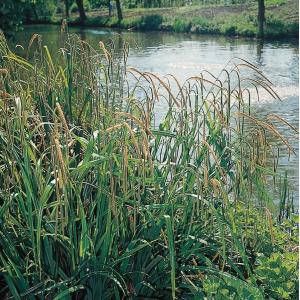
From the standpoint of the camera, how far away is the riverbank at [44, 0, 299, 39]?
2687cm

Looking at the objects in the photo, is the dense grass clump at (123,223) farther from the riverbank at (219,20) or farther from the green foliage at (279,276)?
the riverbank at (219,20)

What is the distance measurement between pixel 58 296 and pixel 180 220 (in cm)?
70

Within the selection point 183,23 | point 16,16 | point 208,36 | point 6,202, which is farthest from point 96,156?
point 183,23

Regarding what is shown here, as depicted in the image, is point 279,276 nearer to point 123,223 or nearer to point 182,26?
point 123,223

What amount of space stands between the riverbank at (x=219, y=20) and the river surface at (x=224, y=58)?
1.05m

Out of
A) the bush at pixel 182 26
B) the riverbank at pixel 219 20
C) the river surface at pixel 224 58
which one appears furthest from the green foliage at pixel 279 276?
the bush at pixel 182 26

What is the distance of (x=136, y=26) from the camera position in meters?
33.7

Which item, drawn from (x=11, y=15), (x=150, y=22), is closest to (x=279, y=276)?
(x=11, y=15)

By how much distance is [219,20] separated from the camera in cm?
3048

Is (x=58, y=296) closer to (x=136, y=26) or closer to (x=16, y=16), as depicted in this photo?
(x=16, y=16)

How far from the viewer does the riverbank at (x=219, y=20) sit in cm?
2687

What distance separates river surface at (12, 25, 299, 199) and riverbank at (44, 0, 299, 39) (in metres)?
1.05

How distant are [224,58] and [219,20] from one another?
1184 cm

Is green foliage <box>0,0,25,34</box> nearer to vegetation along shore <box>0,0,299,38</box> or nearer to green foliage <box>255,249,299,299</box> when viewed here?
vegetation along shore <box>0,0,299,38</box>
